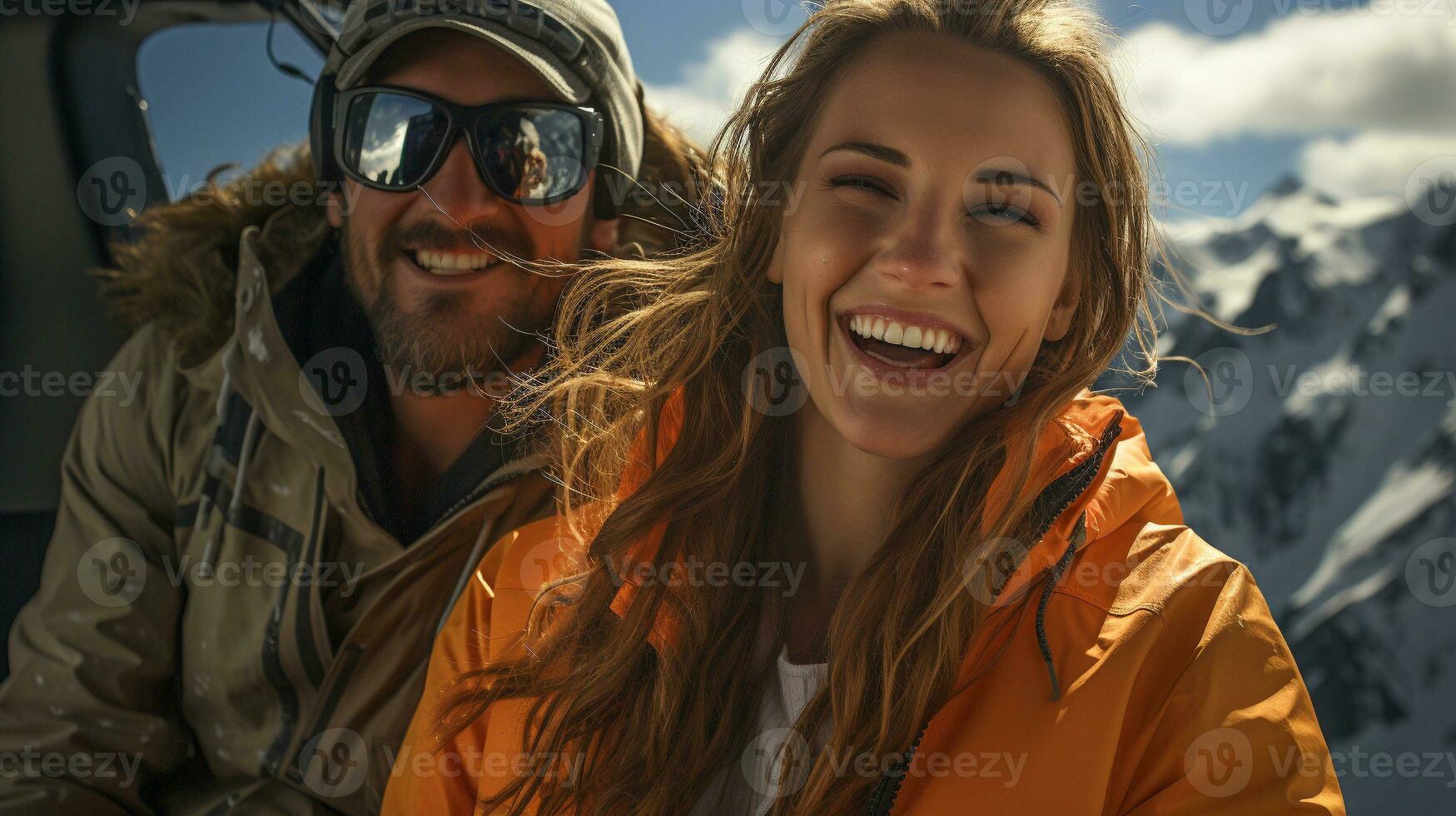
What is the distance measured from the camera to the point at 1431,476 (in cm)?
825

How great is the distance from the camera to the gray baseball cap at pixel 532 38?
6.77 ft

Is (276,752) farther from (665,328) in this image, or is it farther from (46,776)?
(665,328)

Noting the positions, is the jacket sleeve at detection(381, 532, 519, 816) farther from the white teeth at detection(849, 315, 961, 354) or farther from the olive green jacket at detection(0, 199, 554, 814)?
the white teeth at detection(849, 315, 961, 354)

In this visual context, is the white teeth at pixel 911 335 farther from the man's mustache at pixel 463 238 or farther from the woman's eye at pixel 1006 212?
the man's mustache at pixel 463 238

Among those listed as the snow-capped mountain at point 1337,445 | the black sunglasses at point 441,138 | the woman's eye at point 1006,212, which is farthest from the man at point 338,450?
the snow-capped mountain at point 1337,445

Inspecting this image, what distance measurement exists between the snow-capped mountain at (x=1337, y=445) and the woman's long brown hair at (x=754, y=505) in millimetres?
4844

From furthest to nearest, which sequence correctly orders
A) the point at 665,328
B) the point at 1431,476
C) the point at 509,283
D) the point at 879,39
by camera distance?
1. the point at 1431,476
2. the point at 509,283
3. the point at 665,328
4. the point at 879,39

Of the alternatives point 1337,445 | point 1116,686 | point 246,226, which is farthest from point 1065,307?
point 1337,445

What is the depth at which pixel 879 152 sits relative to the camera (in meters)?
1.29

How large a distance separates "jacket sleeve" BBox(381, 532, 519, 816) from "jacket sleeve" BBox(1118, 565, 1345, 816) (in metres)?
0.92

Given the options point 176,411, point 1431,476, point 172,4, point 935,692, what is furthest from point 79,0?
point 1431,476

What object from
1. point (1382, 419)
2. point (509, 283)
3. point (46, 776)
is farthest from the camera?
point (1382, 419)

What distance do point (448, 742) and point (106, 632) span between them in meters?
1.15

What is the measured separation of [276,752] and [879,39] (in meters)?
1.81
